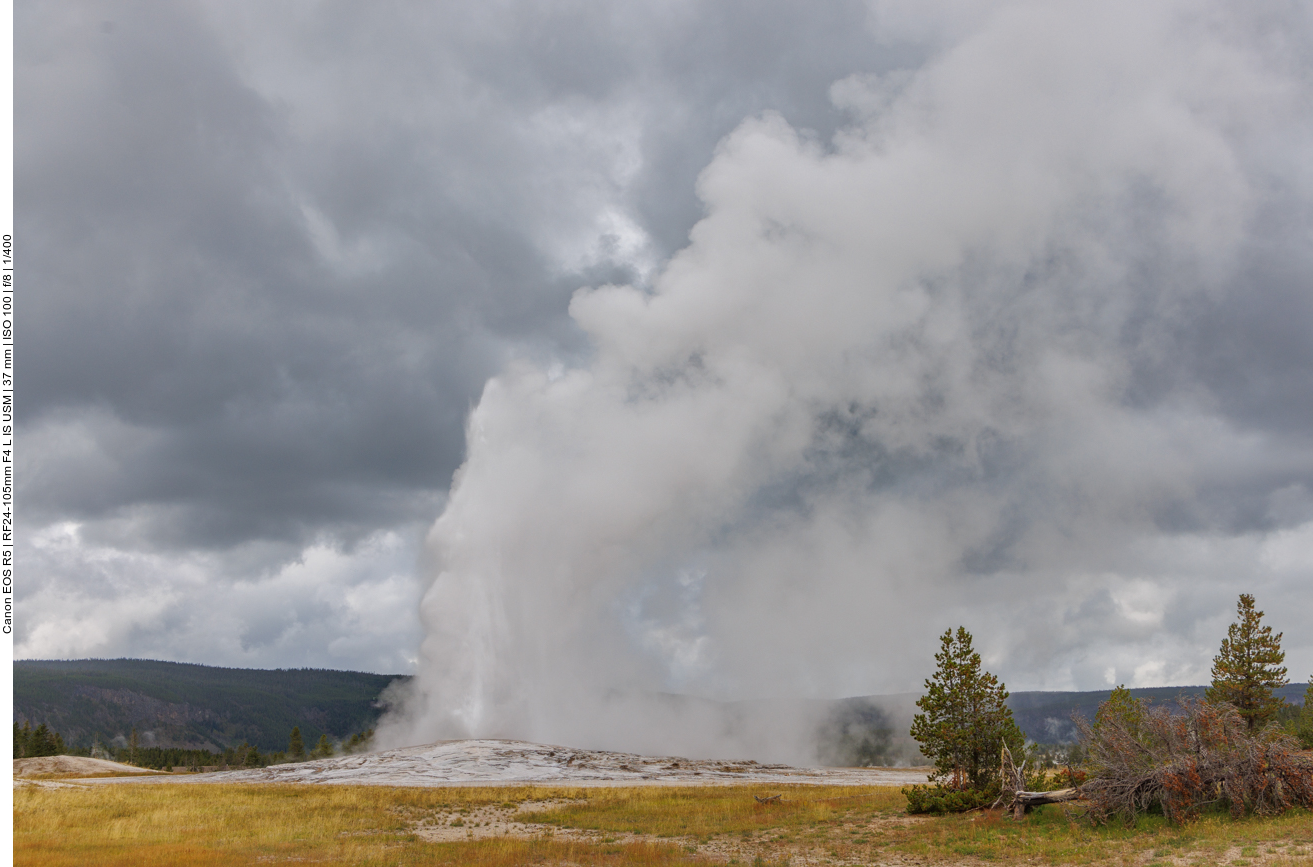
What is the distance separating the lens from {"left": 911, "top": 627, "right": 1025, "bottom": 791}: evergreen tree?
3400 cm

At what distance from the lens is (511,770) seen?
198 feet

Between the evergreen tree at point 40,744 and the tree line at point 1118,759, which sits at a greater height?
the tree line at point 1118,759

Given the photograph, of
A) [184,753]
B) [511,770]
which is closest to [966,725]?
[511,770]

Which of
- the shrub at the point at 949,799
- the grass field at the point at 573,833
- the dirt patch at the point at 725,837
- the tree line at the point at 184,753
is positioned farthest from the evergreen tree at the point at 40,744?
the shrub at the point at 949,799

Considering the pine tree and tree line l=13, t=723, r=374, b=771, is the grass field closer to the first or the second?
the pine tree

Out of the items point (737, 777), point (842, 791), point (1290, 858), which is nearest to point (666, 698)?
point (737, 777)

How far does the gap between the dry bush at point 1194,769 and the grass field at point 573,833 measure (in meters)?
0.80

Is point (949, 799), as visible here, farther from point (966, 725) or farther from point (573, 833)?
point (573, 833)

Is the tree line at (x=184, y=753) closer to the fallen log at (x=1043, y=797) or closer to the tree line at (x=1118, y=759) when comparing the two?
the tree line at (x=1118, y=759)

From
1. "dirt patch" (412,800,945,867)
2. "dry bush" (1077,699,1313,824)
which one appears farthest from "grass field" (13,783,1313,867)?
"dry bush" (1077,699,1313,824)

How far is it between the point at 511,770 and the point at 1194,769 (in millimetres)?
46531

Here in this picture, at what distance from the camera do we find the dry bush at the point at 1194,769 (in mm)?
25594

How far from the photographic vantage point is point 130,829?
102ft

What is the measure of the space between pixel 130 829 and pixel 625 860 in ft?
65.4
